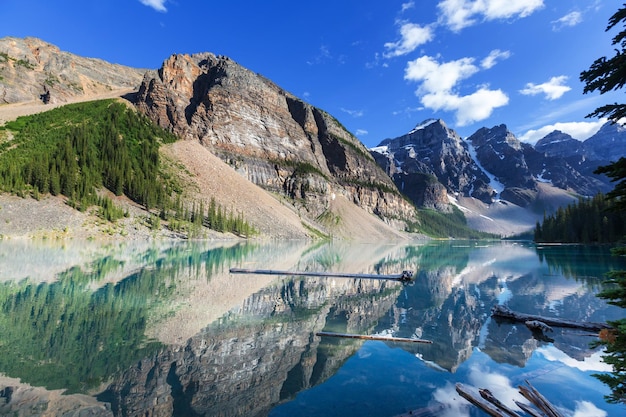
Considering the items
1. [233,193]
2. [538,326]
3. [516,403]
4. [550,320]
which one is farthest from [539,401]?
[233,193]

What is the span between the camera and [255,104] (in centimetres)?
15450

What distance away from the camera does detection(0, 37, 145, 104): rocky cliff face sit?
135 metres

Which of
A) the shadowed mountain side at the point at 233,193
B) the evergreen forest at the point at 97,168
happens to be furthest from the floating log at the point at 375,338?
the shadowed mountain side at the point at 233,193

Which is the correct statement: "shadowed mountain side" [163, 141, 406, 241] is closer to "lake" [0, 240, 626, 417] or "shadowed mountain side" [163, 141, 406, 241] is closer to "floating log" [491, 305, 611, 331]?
"lake" [0, 240, 626, 417]

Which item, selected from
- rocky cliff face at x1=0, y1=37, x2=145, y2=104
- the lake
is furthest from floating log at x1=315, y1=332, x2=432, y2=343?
rocky cliff face at x1=0, y1=37, x2=145, y2=104

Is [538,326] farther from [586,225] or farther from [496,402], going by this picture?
[586,225]

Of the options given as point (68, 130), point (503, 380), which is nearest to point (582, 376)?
point (503, 380)

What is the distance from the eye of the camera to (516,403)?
7590mm

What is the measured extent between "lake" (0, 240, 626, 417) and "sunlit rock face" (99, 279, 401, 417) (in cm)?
4

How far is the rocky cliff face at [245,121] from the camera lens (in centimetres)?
12964

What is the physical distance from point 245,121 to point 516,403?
149 metres

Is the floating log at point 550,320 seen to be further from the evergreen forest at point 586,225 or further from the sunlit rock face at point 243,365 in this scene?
the evergreen forest at point 586,225

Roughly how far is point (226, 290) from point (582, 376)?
17.4 meters

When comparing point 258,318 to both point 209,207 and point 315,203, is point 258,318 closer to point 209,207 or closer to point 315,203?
point 209,207
